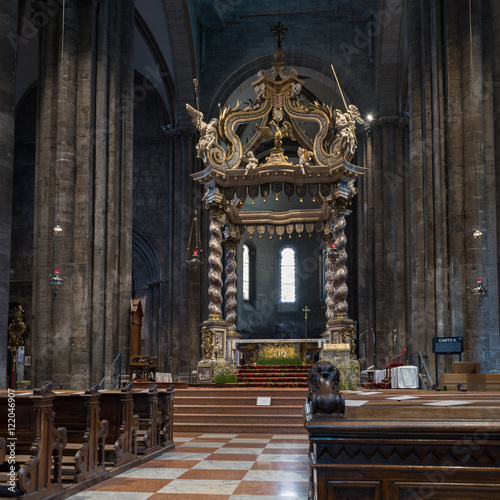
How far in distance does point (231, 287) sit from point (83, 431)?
11.1 meters

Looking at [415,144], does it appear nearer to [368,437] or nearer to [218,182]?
[218,182]

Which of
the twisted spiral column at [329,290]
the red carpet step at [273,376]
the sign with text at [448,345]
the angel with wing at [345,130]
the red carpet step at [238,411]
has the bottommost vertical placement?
the red carpet step at [238,411]

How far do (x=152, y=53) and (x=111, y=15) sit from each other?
923 centimetres

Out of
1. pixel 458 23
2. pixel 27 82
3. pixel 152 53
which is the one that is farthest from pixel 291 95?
pixel 27 82

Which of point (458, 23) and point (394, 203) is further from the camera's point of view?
point (394, 203)

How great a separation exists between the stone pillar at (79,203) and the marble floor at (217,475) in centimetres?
458

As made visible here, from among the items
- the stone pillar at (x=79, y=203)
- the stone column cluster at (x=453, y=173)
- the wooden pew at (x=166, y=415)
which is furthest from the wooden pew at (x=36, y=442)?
the stone column cluster at (x=453, y=173)

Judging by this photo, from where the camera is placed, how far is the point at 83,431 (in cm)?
602

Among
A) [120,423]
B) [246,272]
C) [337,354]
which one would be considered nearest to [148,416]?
[120,423]

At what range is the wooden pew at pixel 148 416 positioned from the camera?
24.1 ft

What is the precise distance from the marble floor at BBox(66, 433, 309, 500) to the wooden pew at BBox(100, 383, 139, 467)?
204mm

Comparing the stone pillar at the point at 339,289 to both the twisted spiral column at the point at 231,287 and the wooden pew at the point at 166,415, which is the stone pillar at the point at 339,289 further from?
the wooden pew at the point at 166,415

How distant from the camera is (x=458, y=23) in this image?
13117 millimetres

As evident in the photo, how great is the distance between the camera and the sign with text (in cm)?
1157
